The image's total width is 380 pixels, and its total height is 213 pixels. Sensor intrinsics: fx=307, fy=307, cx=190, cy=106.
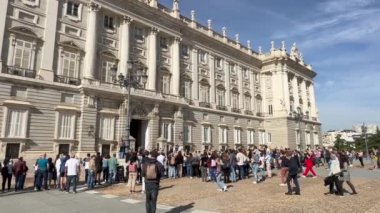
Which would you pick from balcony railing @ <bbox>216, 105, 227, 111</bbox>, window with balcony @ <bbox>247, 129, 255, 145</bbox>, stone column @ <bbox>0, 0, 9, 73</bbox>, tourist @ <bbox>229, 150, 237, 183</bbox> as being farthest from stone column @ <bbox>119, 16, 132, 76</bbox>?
window with balcony @ <bbox>247, 129, 255, 145</bbox>

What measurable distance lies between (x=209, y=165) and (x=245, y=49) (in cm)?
3487

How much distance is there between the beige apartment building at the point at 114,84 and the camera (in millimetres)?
23156

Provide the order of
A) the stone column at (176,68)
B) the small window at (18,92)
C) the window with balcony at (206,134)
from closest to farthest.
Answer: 1. the small window at (18,92)
2. the stone column at (176,68)
3. the window with balcony at (206,134)

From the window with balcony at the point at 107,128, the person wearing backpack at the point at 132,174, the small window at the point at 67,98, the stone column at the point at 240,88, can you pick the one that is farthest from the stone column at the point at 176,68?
the person wearing backpack at the point at 132,174

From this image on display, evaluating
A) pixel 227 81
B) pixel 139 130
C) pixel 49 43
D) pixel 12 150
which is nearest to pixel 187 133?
pixel 139 130

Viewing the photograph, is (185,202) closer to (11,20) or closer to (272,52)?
(11,20)

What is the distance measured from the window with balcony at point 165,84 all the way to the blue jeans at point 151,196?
25704mm

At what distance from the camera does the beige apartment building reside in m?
23.2

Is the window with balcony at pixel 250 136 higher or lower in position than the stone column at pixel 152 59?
lower

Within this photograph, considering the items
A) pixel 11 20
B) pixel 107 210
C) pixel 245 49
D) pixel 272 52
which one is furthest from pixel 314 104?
pixel 107 210

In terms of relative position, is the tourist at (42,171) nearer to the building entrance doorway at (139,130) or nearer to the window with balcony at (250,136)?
the building entrance doorway at (139,130)

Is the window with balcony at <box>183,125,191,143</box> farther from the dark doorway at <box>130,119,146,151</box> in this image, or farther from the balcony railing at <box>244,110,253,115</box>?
the balcony railing at <box>244,110,253,115</box>

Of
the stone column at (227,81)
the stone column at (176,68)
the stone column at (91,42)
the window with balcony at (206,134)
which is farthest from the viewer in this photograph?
the stone column at (227,81)

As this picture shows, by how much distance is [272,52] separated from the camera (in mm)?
51125
